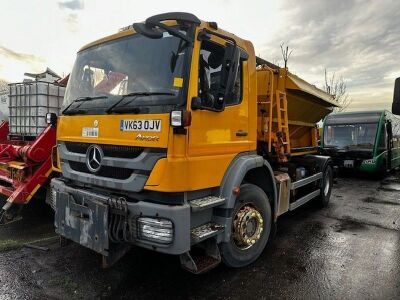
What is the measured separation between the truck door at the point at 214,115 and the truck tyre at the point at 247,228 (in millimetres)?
594

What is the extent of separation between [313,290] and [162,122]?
2.43 metres

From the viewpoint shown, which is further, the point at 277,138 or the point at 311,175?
the point at 311,175

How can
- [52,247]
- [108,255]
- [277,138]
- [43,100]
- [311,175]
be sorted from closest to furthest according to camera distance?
1. [108,255]
2. [52,247]
3. [277,138]
4. [43,100]
5. [311,175]

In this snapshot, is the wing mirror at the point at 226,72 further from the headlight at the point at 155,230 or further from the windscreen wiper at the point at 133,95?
the headlight at the point at 155,230

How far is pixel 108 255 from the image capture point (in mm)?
3395

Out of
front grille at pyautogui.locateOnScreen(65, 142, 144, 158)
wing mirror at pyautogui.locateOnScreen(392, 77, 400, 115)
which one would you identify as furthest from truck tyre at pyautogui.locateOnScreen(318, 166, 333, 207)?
front grille at pyautogui.locateOnScreen(65, 142, 144, 158)

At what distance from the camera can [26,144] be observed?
20.3 feet

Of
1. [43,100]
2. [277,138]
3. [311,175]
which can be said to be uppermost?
[43,100]

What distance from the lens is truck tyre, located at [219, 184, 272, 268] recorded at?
3.95 meters

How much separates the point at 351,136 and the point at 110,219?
11457mm

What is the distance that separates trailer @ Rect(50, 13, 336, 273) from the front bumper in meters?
0.01

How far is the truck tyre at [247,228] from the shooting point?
3950 millimetres

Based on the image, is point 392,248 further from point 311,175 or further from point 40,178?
point 40,178

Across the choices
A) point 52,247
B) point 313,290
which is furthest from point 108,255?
point 313,290
